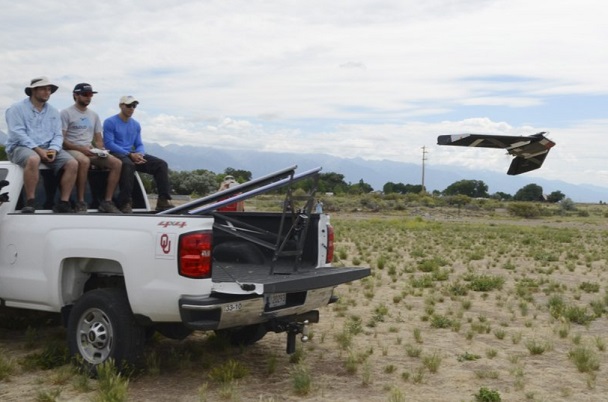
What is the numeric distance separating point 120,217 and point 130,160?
2311 millimetres

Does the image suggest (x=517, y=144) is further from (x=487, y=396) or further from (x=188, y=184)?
(x=188, y=184)

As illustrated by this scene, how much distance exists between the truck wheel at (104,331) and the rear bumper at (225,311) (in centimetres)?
68

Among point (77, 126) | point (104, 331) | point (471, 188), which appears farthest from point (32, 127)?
point (471, 188)

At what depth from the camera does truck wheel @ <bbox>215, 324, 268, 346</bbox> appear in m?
8.00

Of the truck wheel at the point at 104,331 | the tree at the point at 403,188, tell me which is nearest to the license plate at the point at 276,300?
the truck wheel at the point at 104,331

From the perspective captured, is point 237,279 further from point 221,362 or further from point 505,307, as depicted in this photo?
point 505,307

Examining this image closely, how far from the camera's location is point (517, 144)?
9.56m

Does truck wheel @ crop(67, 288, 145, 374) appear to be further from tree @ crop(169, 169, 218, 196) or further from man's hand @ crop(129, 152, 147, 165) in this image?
tree @ crop(169, 169, 218, 196)

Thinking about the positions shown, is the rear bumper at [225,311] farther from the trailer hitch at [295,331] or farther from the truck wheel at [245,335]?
the truck wheel at [245,335]

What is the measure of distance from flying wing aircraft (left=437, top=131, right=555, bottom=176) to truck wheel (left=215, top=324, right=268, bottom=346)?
11.1 ft

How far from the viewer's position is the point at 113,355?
6.30 m

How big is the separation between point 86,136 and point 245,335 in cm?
292

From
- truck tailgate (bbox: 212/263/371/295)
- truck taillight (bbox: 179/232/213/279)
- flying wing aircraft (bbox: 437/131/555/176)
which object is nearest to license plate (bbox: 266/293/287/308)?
truck tailgate (bbox: 212/263/371/295)

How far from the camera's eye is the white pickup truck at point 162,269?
591cm
